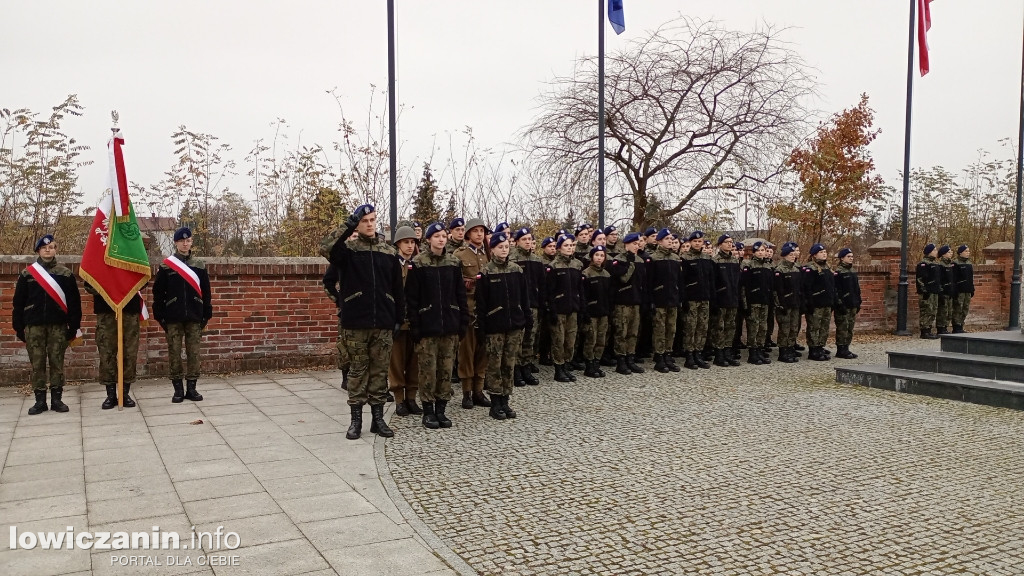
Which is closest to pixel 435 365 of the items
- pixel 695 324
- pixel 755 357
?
pixel 695 324

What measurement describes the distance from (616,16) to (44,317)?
9.59 metres

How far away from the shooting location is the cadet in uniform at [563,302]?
31.1ft

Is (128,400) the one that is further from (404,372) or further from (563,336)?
(563,336)

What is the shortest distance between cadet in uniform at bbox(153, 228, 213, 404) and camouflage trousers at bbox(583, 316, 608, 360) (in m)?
4.90

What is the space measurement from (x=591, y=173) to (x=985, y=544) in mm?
14824

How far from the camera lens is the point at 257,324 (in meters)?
10.3

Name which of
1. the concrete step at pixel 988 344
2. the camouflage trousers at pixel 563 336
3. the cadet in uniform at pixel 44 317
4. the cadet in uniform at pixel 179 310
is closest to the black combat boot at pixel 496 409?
the camouflage trousers at pixel 563 336

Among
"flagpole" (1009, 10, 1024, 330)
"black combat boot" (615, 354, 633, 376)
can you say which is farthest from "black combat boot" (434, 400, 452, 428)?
"flagpole" (1009, 10, 1024, 330)

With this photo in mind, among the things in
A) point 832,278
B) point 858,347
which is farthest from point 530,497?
point 858,347

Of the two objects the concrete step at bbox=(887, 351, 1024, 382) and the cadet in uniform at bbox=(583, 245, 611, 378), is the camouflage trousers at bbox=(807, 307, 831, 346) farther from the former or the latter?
the cadet in uniform at bbox=(583, 245, 611, 378)

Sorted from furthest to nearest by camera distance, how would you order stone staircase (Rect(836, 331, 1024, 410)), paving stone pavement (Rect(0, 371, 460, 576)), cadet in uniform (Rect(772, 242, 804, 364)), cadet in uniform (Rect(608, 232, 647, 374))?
cadet in uniform (Rect(772, 242, 804, 364))
cadet in uniform (Rect(608, 232, 647, 374))
stone staircase (Rect(836, 331, 1024, 410))
paving stone pavement (Rect(0, 371, 460, 576))

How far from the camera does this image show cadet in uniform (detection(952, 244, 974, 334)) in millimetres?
15602

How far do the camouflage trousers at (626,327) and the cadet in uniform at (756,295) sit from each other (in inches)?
90.9

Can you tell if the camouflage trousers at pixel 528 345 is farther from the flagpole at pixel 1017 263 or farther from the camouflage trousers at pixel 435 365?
the flagpole at pixel 1017 263
